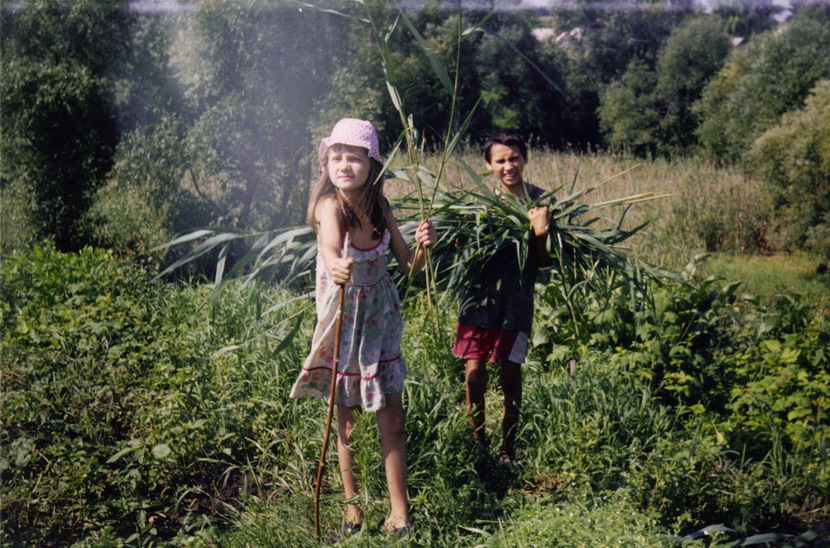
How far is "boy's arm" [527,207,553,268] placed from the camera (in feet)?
10.6

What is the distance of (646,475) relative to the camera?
10.1ft

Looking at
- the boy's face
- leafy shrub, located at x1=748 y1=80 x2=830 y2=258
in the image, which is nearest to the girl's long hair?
the boy's face

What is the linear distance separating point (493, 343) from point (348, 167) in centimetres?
111

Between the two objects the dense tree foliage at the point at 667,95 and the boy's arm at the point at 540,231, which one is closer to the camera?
the boy's arm at the point at 540,231

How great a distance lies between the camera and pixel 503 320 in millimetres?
3383

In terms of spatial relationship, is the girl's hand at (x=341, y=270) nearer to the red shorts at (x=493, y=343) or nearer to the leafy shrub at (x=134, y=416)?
the leafy shrub at (x=134, y=416)

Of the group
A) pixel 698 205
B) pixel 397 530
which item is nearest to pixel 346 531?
pixel 397 530

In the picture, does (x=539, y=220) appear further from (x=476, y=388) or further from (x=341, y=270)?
(x=341, y=270)

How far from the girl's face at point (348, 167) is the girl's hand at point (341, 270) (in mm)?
324

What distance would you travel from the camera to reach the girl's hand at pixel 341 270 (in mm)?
2468

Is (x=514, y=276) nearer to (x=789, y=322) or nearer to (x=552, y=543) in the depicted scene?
(x=552, y=543)

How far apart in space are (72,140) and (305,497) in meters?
5.69

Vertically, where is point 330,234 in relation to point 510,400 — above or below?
above

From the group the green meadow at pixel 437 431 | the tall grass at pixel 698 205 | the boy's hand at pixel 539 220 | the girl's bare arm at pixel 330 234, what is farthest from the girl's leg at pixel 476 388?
the tall grass at pixel 698 205
